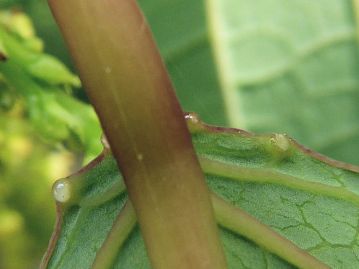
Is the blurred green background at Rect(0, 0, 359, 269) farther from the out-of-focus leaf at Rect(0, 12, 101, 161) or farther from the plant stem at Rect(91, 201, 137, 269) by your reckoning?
the plant stem at Rect(91, 201, 137, 269)

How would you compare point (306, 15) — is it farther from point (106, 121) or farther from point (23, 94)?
point (106, 121)

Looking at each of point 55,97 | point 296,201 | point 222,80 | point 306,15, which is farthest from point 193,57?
point 296,201

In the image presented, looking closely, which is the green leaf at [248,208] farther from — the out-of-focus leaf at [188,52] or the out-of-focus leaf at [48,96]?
the out-of-focus leaf at [188,52]

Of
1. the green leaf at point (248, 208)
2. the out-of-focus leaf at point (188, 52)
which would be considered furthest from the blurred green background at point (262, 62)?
the green leaf at point (248, 208)

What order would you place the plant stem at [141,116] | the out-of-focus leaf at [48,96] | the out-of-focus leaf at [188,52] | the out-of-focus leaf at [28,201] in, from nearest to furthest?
the plant stem at [141,116]
the out-of-focus leaf at [48,96]
the out-of-focus leaf at [188,52]
the out-of-focus leaf at [28,201]

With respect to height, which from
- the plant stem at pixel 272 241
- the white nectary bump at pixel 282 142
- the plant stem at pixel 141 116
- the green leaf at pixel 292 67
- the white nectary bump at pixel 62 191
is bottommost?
the green leaf at pixel 292 67

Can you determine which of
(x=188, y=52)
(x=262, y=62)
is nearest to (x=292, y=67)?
(x=262, y=62)

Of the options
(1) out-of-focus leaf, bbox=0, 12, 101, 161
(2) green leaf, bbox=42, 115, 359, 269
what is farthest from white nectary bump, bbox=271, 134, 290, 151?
(1) out-of-focus leaf, bbox=0, 12, 101, 161
